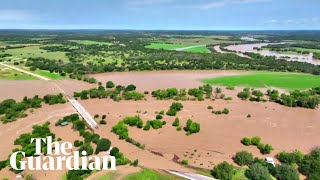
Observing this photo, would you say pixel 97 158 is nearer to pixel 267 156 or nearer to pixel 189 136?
pixel 189 136

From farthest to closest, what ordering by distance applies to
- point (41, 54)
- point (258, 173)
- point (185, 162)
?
1. point (41, 54)
2. point (185, 162)
3. point (258, 173)

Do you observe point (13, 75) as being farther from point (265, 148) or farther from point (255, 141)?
point (265, 148)

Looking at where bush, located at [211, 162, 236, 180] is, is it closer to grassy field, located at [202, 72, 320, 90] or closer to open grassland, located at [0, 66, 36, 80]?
grassy field, located at [202, 72, 320, 90]

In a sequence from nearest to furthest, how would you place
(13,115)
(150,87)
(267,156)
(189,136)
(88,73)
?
(267,156), (189,136), (13,115), (150,87), (88,73)

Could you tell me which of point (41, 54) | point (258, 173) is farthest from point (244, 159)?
point (41, 54)

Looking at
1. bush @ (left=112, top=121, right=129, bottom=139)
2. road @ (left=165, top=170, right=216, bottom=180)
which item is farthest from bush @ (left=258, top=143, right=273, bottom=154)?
bush @ (left=112, top=121, right=129, bottom=139)

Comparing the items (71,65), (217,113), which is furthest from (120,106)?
(71,65)

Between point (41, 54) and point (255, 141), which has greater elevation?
point (41, 54)
